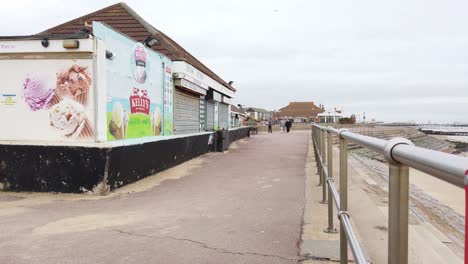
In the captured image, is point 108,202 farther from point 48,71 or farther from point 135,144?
point 48,71

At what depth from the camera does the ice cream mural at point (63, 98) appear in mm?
8812

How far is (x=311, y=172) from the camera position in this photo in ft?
39.5

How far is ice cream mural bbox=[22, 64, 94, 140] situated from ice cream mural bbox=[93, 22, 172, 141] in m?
0.63

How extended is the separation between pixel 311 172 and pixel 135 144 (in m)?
5.07

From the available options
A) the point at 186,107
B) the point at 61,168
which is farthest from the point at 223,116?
the point at 61,168

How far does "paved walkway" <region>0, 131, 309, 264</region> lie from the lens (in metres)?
4.61

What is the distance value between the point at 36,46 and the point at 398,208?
875cm

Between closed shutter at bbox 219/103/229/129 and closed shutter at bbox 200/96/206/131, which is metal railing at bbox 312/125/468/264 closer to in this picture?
closed shutter at bbox 200/96/206/131

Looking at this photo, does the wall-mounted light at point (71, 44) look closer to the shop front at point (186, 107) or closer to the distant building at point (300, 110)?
the shop front at point (186, 107)

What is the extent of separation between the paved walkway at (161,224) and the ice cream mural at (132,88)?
164 centimetres

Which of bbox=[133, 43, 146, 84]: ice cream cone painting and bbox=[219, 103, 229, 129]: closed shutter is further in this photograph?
bbox=[219, 103, 229, 129]: closed shutter

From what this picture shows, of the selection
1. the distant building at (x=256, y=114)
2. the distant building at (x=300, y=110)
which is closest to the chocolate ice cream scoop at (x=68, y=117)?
the distant building at (x=256, y=114)

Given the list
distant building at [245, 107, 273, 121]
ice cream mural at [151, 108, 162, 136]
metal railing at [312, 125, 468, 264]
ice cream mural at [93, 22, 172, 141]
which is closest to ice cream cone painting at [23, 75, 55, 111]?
ice cream mural at [93, 22, 172, 141]

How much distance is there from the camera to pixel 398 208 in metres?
1.53
